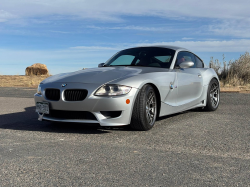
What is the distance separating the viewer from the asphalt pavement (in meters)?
2.81

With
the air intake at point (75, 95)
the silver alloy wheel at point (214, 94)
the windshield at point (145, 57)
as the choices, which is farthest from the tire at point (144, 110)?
the silver alloy wheel at point (214, 94)

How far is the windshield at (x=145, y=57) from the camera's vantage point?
6.05 metres

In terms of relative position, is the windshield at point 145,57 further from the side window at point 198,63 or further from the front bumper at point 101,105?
the front bumper at point 101,105

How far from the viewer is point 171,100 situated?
5.57m

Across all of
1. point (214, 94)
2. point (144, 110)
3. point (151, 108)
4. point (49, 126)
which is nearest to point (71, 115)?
point (49, 126)

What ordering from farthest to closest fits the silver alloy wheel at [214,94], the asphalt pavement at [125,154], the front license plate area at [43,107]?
the silver alloy wheel at [214,94], the front license plate area at [43,107], the asphalt pavement at [125,154]

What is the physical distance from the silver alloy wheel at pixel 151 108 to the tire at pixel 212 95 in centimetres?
245

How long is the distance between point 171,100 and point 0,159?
3073mm

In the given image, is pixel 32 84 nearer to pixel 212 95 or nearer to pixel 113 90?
pixel 212 95

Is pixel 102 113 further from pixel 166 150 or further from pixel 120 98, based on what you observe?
pixel 166 150

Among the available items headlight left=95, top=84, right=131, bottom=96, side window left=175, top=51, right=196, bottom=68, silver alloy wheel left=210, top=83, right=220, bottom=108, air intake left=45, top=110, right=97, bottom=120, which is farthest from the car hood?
silver alloy wheel left=210, top=83, right=220, bottom=108

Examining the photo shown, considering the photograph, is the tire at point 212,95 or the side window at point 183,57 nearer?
the side window at point 183,57

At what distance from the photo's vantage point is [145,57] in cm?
622

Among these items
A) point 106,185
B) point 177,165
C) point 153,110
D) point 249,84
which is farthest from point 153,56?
point 249,84
